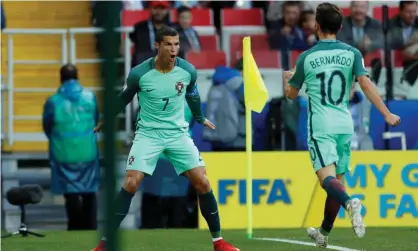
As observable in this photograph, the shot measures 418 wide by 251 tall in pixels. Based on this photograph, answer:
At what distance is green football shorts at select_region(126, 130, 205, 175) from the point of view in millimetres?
8750

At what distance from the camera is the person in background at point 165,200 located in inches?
569

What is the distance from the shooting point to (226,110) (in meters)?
14.0

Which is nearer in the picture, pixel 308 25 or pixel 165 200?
pixel 165 200

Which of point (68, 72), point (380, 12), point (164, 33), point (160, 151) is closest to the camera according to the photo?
point (164, 33)

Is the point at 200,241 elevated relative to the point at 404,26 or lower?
lower

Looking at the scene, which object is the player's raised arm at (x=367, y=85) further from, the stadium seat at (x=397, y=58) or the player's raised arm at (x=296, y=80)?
the stadium seat at (x=397, y=58)

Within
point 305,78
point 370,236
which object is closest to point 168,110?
point 305,78

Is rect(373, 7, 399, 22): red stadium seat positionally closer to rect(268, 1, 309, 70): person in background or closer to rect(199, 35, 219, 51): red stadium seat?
rect(268, 1, 309, 70): person in background

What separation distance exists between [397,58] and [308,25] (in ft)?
4.61

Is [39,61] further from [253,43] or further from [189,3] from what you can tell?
[253,43]

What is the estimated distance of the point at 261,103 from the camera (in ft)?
35.1

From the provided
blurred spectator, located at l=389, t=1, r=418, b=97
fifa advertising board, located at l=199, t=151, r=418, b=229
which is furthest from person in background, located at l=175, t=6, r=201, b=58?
blurred spectator, located at l=389, t=1, r=418, b=97

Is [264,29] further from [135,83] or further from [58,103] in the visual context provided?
[135,83]

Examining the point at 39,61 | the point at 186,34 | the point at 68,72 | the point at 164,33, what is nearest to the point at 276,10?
the point at 186,34
